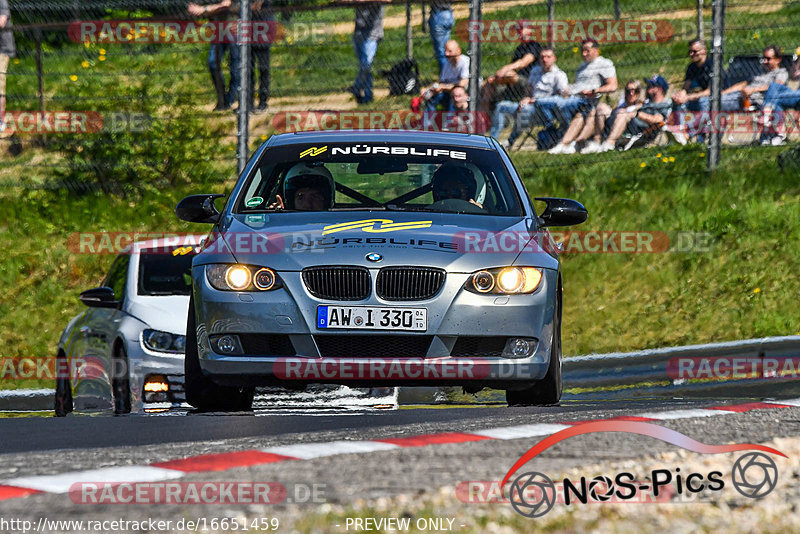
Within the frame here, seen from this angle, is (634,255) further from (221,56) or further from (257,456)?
(257,456)

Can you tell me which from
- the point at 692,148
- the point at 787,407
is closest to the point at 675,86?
the point at 692,148

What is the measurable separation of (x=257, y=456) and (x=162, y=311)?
5033 millimetres

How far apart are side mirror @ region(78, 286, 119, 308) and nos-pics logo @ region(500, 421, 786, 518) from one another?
5.28m

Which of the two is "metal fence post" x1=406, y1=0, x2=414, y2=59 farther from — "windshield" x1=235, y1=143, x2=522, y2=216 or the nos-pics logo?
the nos-pics logo

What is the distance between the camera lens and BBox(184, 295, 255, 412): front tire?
804 cm

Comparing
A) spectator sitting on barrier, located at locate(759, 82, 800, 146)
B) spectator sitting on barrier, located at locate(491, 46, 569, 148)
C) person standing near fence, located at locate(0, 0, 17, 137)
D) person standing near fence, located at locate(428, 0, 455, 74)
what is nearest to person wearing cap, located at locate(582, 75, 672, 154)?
spectator sitting on barrier, located at locate(491, 46, 569, 148)

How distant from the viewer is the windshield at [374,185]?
8.70 metres

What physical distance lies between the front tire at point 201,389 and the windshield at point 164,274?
2534 mm

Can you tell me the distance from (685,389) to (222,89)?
7363 millimetres

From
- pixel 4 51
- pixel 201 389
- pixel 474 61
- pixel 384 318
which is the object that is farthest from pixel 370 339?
pixel 4 51

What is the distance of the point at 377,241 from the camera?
774 centimetres

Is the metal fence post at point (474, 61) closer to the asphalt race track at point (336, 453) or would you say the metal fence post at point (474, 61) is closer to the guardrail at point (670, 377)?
the guardrail at point (670, 377)

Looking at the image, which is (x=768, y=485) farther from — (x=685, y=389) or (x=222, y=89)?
(x=222, y=89)

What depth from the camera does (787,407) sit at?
7574mm
